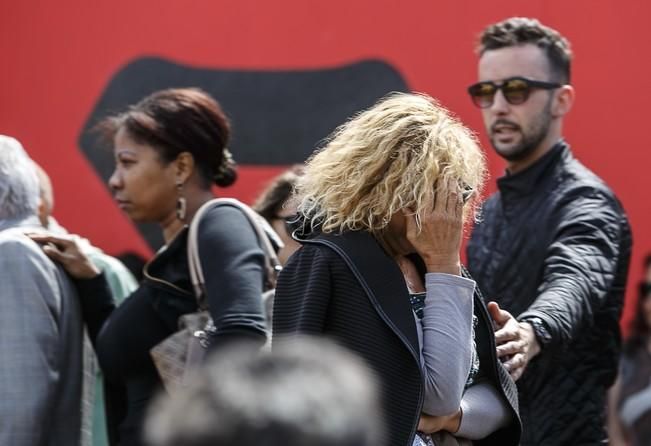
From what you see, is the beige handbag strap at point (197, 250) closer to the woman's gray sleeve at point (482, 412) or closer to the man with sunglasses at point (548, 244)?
the man with sunglasses at point (548, 244)

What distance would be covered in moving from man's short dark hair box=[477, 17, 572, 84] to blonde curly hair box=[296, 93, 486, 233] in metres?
1.54

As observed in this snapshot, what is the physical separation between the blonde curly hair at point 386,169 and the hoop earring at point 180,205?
3.61ft

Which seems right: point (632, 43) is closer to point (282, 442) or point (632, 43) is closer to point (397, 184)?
point (397, 184)

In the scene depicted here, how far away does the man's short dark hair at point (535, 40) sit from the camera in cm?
411

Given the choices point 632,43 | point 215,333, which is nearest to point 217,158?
point 215,333

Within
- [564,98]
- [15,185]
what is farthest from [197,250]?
[564,98]

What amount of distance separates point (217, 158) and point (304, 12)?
170cm

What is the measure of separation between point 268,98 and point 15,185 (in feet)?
6.09

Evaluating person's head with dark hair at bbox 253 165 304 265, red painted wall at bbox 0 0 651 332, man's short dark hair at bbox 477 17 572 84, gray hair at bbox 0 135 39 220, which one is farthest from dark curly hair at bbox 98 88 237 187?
red painted wall at bbox 0 0 651 332

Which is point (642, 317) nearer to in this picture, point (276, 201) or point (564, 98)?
point (564, 98)

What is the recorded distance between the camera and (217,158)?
3760mm

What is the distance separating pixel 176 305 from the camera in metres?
3.48

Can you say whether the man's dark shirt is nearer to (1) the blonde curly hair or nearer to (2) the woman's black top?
(2) the woman's black top

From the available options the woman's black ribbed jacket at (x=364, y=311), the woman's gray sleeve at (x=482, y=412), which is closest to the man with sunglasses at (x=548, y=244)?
the woman's gray sleeve at (x=482, y=412)
